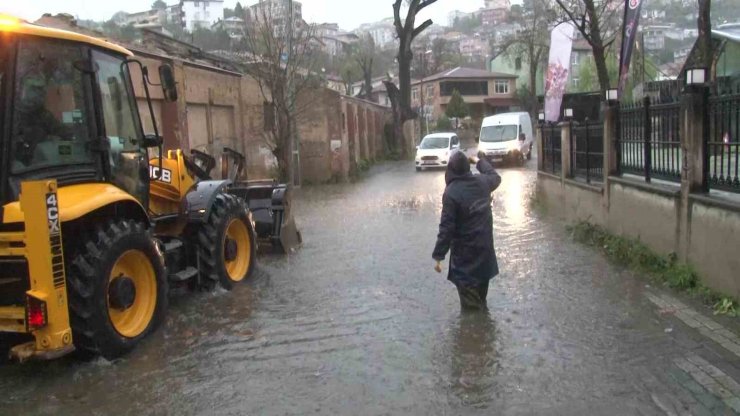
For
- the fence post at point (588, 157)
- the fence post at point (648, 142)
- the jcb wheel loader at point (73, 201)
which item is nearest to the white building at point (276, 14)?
the fence post at point (588, 157)

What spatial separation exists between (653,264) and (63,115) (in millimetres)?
6378

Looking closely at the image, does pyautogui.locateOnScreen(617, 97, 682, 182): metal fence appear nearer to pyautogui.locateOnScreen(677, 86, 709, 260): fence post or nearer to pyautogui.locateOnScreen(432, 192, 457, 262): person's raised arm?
pyautogui.locateOnScreen(677, 86, 709, 260): fence post

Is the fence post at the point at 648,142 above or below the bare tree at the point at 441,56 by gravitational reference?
below

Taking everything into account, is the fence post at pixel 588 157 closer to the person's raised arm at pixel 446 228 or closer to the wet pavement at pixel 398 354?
the wet pavement at pixel 398 354

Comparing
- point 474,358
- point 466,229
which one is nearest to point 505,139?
point 466,229

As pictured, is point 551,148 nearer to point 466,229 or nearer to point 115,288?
point 466,229

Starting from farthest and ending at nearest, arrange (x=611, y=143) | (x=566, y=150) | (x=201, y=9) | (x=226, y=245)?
(x=201, y=9)
(x=566, y=150)
(x=611, y=143)
(x=226, y=245)

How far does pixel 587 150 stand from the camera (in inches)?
436

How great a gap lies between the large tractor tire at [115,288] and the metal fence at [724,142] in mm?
5506

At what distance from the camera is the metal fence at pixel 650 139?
25.6ft

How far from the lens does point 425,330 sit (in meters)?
6.10

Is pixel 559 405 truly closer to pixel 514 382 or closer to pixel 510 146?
pixel 514 382

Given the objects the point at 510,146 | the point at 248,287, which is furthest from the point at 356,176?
the point at 248,287

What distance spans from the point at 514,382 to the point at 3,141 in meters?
4.10
